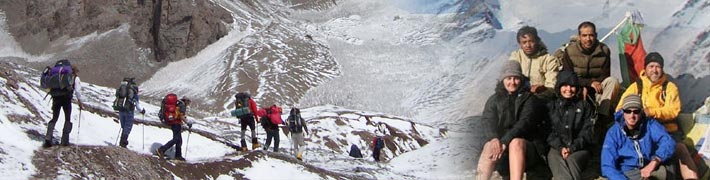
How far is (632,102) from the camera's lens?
20.8 feet

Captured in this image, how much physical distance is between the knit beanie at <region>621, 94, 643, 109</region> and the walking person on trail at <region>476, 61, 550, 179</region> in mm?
716

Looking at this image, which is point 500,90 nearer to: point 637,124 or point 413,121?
point 637,124

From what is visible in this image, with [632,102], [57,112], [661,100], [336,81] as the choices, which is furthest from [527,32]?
[336,81]

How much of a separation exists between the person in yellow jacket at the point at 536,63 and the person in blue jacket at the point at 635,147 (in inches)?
24.1

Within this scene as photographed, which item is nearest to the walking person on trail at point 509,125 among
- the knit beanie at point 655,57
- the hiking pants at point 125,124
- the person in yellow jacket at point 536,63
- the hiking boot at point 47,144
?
the person in yellow jacket at point 536,63

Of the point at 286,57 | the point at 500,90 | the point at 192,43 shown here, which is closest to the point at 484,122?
the point at 500,90

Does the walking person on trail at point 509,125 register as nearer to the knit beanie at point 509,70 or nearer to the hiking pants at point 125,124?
the knit beanie at point 509,70

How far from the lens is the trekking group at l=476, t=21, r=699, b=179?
6.25 m

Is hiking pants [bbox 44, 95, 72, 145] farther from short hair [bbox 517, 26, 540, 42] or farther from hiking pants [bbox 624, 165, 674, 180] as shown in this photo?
hiking pants [bbox 624, 165, 674, 180]

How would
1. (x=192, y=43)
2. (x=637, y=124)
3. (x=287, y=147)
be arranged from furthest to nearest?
(x=192, y=43), (x=287, y=147), (x=637, y=124)

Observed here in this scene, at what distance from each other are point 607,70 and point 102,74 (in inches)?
2628

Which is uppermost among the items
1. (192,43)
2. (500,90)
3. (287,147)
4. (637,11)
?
(192,43)

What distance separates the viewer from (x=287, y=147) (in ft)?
89.1

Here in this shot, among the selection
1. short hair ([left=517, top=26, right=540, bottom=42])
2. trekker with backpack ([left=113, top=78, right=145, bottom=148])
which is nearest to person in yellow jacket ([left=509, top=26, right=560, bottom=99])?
short hair ([left=517, top=26, right=540, bottom=42])
